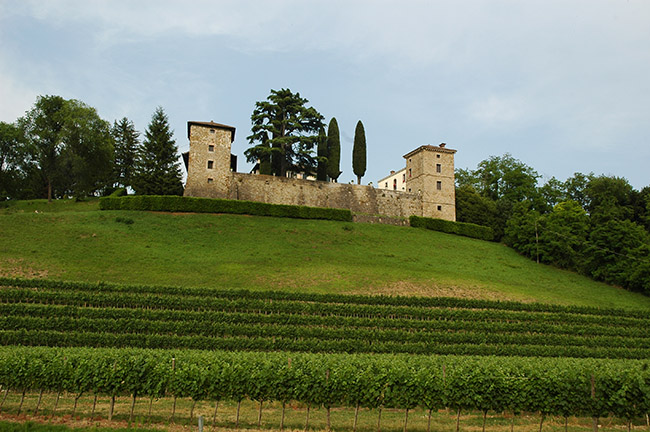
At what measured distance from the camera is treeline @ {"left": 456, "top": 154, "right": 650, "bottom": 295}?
38.8 meters

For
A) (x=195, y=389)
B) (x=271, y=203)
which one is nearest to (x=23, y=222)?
(x=271, y=203)

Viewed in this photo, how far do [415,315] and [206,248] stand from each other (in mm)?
17756

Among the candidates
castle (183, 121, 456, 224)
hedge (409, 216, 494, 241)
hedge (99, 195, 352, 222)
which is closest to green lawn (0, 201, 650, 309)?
hedge (99, 195, 352, 222)

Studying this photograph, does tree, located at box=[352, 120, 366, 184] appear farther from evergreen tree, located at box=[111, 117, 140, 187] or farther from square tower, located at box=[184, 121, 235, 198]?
evergreen tree, located at box=[111, 117, 140, 187]

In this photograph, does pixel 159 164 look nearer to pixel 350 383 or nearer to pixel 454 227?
pixel 454 227

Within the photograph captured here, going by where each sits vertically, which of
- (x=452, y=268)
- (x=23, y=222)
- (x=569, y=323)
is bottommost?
(x=569, y=323)

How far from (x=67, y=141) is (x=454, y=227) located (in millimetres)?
46022

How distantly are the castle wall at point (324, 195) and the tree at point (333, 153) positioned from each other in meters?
1.75

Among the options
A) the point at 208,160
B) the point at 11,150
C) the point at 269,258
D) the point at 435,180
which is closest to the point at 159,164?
the point at 208,160

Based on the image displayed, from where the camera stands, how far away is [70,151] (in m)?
49.8

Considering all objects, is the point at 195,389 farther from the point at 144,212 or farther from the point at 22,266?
the point at 144,212

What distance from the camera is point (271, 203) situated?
4700cm

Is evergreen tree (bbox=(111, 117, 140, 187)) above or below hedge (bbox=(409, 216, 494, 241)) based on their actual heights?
above

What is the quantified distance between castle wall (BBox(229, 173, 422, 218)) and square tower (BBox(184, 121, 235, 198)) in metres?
1.39
